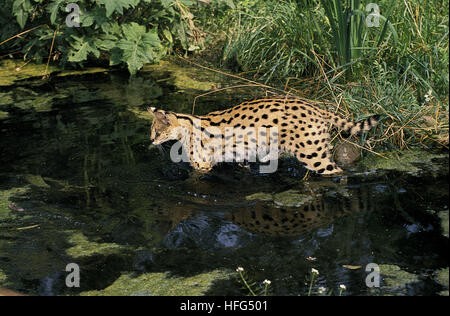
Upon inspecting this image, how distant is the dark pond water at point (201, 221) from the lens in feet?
13.1

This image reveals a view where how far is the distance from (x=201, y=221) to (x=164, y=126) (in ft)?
4.34

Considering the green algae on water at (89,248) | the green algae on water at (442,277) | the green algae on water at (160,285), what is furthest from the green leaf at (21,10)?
the green algae on water at (442,277)

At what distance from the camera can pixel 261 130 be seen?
5.43m

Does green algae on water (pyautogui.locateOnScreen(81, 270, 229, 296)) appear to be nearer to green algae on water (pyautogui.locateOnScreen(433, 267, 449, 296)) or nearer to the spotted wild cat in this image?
green algae on water (pyautogui.locateOnScreen(433, 267, 449, 296))

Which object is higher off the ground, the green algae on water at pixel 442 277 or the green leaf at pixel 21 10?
the green leaf at pixel 21 10

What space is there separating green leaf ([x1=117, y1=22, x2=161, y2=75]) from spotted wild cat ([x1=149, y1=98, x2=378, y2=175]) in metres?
2.80

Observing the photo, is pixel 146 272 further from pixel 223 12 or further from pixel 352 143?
pixel 223 12

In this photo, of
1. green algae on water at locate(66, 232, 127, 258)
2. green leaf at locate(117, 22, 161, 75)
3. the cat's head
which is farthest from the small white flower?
green leaf at locate(117, 22, 161, 75)

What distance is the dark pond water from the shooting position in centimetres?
398

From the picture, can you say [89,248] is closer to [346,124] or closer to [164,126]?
[164,126]

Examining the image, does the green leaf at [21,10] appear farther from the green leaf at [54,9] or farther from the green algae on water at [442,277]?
the green algae on water at [442,277]

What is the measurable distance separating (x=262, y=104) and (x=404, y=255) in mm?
2077

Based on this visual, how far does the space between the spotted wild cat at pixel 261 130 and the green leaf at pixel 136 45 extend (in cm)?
280

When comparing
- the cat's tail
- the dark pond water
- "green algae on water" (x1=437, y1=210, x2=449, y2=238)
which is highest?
the cat's tail
